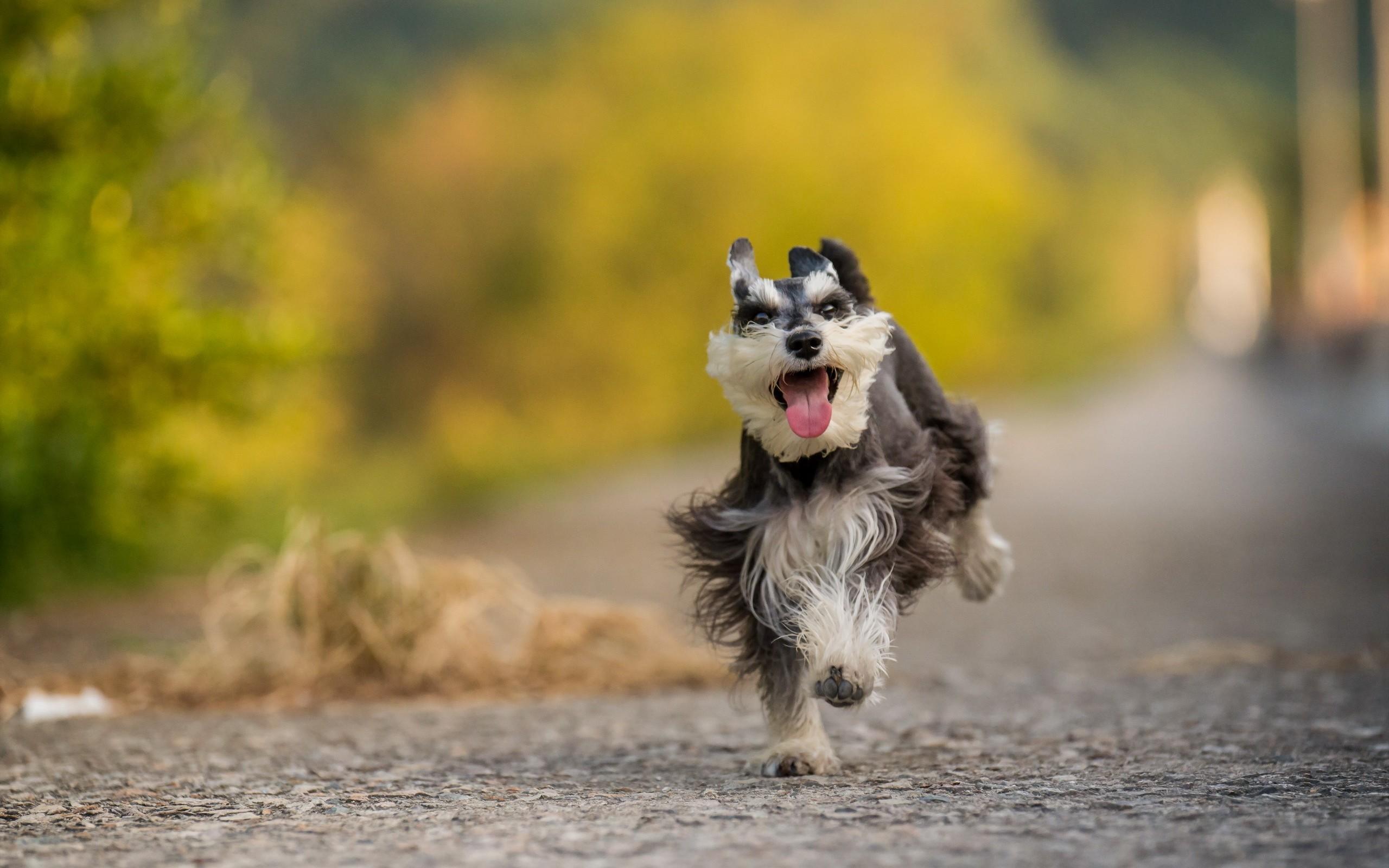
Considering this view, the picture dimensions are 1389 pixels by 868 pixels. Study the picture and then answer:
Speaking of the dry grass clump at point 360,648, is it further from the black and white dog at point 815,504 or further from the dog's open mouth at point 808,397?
the dog's open mouth at point 808,397

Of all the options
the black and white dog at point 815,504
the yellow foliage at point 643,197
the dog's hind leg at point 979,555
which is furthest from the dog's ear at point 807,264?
the yellow foliage at point 643,197

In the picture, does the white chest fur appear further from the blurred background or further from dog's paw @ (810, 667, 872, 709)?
the blurred background

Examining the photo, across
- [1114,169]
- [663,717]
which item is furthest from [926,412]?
[1114,169]

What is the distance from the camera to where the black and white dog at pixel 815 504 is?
522cm

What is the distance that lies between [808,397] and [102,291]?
7.98m

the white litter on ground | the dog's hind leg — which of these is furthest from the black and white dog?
the white litter on ground

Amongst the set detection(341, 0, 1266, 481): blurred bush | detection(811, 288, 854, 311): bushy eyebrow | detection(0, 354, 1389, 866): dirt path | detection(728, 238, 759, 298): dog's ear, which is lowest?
detection(0, 354, 1389, 866): dirt path

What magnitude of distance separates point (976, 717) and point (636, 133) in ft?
104

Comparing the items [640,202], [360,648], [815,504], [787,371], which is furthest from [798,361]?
[640,202]

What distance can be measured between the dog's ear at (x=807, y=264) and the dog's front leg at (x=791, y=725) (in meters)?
1.24

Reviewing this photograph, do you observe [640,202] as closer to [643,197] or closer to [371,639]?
[643,197]

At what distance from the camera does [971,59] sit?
50875mm

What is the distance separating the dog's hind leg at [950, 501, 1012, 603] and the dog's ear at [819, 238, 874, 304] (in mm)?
1027

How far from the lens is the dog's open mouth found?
17.1ft
